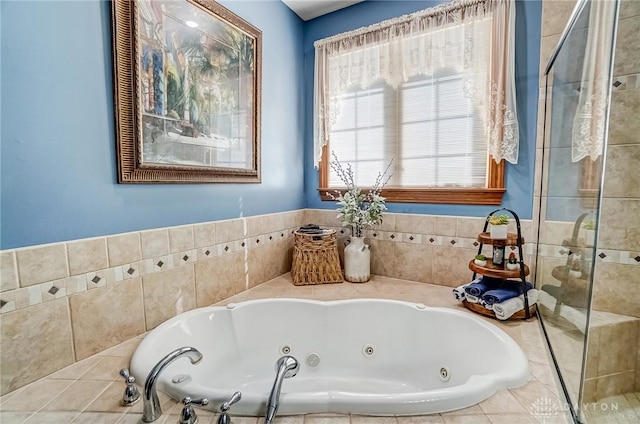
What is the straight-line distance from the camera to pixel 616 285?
1.42 metres

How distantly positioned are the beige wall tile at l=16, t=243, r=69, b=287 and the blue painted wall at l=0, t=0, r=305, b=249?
3 cm

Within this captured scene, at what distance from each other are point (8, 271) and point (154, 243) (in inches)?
18.7

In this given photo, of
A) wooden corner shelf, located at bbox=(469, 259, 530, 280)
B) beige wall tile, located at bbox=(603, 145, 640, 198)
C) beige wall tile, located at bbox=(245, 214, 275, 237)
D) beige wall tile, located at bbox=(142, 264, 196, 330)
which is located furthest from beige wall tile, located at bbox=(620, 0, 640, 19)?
beige wall tile, located at bbox=(142, 264, 196, 330)

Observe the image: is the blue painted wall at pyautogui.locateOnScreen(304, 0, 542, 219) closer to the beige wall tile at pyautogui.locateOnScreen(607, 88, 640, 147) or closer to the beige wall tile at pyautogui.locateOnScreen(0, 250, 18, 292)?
the beige wall tile at pyautogui.locateOnScreen(607, 88, 640, 147)

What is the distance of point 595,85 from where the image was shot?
127cm

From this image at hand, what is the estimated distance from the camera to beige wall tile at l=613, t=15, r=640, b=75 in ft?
4.15

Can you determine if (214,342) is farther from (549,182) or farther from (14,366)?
(549,182)

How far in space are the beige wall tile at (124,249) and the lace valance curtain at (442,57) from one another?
1.50 metres

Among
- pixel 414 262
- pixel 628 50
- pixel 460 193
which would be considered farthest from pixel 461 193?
pixel 628 50

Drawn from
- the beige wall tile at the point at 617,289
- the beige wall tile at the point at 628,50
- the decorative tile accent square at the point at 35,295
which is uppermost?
the beige wall tile at the point at 628,50

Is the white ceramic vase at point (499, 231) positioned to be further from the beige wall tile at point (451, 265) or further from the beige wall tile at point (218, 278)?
the beige wall tile at point (218, 278)

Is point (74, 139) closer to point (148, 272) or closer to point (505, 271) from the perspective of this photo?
point (148, 272)

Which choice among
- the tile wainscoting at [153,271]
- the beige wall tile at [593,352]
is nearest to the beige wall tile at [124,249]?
the tile wainscoting at [153,271]

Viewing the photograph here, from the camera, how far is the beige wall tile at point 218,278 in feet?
5.21
